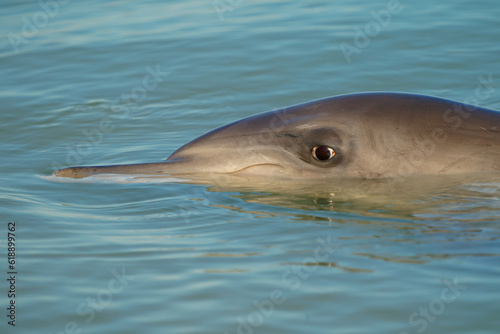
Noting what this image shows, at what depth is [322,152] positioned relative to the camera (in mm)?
7484

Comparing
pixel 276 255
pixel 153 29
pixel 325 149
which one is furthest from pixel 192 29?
pixel 276 255

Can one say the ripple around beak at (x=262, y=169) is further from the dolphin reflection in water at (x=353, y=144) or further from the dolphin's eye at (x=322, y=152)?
the dolphin's eye at (x=322, y=152)

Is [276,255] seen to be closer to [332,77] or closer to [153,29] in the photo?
[332,77]

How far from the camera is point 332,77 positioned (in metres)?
12.9
